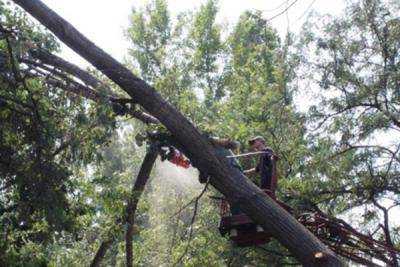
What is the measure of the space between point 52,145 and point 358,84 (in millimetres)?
7000

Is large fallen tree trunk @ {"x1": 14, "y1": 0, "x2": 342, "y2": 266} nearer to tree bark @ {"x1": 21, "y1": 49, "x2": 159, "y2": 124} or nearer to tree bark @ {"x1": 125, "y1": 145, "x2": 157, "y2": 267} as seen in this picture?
tree bark @ {"x1": 21, "y1": 49, "x2": 159, "y2": 124}

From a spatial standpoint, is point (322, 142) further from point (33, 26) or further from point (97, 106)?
point (33, 26)

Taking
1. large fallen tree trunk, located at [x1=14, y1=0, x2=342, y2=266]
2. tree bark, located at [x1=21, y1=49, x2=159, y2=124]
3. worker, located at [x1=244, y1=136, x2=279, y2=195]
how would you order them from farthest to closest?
1. tree bark, located at [x1=21, y1=49, x2=159, y2=124]
2. worker, located at [x1=244, y1=136, x2=279, y2=195]
3. large fallen tree trunk, located at [x1=14, y1=0, x2=342, y2=266]

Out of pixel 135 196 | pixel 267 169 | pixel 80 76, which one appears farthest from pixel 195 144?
pixel 80 76

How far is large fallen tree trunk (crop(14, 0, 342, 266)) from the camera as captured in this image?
5734 millimetres

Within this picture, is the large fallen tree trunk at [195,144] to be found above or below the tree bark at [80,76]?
below

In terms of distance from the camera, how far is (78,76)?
7.11m

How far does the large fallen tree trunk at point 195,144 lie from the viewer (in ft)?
18.8

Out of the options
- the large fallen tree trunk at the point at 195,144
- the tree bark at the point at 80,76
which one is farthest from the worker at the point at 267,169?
the tree bark at the point at 80,76

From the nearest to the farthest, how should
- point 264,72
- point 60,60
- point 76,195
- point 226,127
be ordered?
point 60,60, point 76,195, point 226,127, point 264,72

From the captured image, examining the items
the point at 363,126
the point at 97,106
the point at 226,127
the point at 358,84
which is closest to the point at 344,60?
the point at 358,84

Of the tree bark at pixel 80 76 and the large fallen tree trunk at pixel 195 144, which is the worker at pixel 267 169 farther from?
the tree bark at pixel 80 76

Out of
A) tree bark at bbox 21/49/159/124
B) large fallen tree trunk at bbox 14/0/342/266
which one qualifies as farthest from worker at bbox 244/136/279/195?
tree bark at bbox 21/49/159/124

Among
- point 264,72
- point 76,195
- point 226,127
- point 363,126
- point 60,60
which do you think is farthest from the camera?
point 264,72
